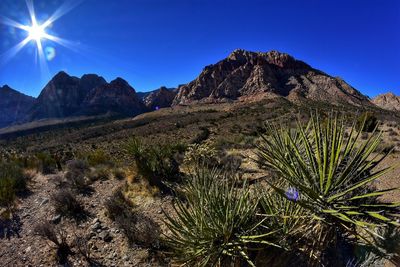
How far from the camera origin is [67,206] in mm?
7258

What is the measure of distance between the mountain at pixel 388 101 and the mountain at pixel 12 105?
169480mm

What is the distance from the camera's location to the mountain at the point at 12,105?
161 metres

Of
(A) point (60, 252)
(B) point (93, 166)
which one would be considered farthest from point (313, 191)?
(B) point (93, 166)

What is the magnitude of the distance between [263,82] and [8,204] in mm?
93343

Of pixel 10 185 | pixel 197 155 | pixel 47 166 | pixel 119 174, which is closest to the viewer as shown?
pixel 197 155

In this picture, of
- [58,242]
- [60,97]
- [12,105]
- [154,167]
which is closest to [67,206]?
[58,242]

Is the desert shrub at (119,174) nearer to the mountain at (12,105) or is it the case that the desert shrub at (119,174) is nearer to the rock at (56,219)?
the rock at (56,219)

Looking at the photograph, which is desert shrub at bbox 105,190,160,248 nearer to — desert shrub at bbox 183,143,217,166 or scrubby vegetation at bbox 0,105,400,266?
scrubby vegetation at bbox 0,105,400,266

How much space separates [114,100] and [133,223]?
119m

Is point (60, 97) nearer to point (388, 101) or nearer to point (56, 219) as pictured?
point (388, 101)

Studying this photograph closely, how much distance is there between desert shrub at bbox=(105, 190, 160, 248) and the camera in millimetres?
5549

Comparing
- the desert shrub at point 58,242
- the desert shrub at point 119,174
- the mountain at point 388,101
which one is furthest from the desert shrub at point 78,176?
the mountain at point 388,101

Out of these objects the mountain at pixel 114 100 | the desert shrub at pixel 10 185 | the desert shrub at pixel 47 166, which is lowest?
the desert shrub at pixel 10 185

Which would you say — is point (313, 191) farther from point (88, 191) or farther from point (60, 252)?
point (88, 191)
